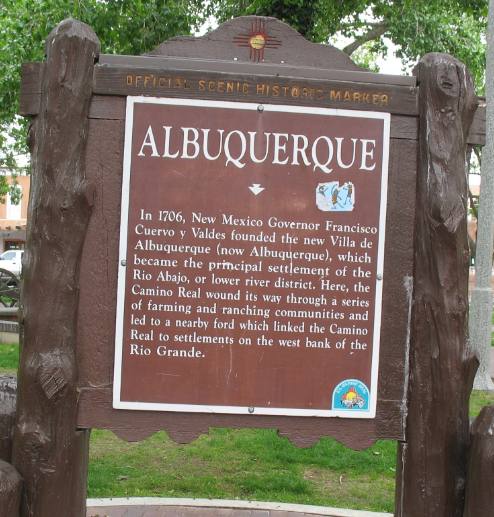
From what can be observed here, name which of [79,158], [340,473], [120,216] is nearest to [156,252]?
[120,216]

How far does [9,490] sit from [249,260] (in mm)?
1357

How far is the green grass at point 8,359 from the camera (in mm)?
9578

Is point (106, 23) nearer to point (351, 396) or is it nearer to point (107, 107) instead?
point (107, 107)

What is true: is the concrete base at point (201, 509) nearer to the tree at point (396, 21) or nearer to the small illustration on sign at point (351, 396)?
the small illustration on sign at point (351, 396)

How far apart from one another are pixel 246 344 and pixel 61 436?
872mm

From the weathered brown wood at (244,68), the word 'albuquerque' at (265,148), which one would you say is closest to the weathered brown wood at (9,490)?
the word 'albuquerque' at (265,148)

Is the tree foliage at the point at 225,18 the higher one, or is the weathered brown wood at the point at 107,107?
the tree foliage at the point at 225,18

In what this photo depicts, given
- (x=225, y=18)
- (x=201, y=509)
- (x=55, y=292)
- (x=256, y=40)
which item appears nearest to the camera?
(x=55, y=292)

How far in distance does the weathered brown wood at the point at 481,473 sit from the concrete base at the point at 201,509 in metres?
1.73

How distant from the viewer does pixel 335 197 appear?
11.0 feet

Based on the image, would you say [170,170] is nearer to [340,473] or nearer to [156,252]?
[156,252]

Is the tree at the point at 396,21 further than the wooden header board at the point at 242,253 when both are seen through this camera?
Yes

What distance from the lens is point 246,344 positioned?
130 inches

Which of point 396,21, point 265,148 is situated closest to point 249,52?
point 265,148
